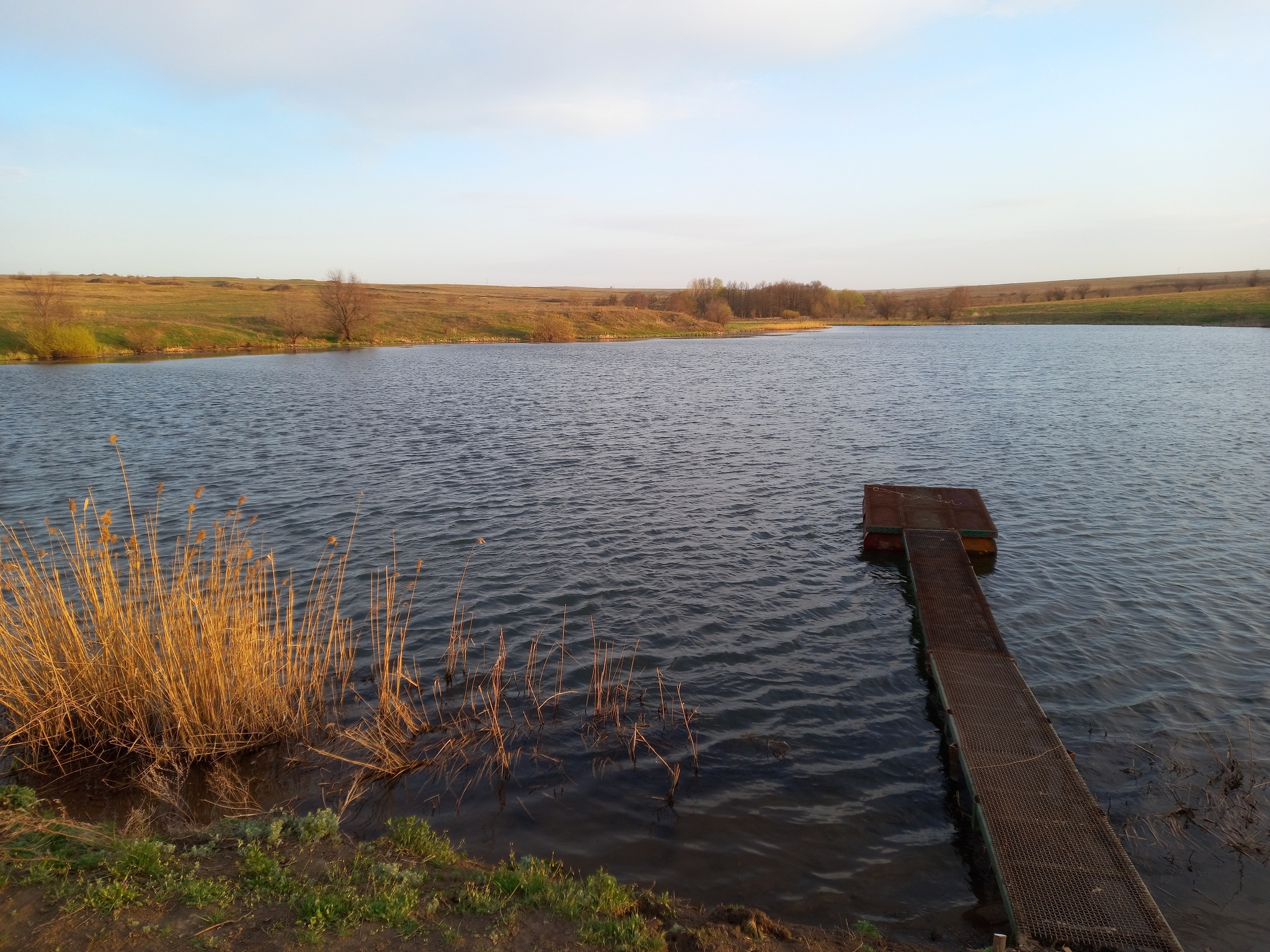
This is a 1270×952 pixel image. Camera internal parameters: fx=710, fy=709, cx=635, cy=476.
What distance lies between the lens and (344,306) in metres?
78.7

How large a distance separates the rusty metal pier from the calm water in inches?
18.6

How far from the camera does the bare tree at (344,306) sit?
78.4m

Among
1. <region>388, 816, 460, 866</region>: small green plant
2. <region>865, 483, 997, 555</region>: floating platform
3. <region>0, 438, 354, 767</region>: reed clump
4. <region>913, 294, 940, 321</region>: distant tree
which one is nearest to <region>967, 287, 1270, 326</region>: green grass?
<region>913, 294, 940, 321</region>: distant tree

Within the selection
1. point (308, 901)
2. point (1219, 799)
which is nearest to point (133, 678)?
point (308, 901)

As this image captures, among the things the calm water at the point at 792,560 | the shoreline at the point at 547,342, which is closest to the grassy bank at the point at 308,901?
the calm water at the point at 792,560

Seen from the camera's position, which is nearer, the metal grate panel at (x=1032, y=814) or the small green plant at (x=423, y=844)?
the metal grate panel at (x=1032, y=814)

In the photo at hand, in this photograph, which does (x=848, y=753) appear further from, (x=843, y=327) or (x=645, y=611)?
(x=843, y=327)

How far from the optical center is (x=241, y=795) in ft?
26.8

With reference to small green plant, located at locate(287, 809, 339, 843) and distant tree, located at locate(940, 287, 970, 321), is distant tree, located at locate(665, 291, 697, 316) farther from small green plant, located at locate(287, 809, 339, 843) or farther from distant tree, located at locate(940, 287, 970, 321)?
small green plant, located at locate(287, 809, 339, 843)

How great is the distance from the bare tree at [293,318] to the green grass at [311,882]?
248ft

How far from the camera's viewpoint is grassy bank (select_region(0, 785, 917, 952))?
530 centimetres

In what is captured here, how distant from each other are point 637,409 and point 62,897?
3388cm

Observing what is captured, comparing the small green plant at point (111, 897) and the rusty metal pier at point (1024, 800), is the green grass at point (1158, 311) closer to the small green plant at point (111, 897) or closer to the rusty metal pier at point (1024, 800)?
the rusty metal pier at point (1024, 800)

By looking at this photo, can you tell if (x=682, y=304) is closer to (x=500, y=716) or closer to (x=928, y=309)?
(x=928, y=309)
